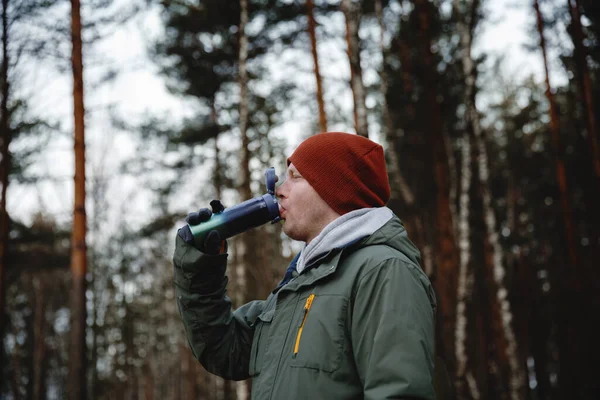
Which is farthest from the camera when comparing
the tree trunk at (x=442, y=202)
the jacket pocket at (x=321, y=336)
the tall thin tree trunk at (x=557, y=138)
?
the tall thin tree trunk at (x=557, y=138)

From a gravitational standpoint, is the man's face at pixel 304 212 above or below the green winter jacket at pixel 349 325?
above

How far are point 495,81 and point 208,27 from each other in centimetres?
1259

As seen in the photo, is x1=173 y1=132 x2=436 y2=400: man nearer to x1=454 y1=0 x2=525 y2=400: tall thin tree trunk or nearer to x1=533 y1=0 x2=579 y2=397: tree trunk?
x1=454 y1=0 x2=525 y2=400: tall thin tree trunk

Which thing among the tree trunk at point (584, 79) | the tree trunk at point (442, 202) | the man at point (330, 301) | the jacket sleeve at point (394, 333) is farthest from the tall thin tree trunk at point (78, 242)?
the tree trunk at point (584, 79)

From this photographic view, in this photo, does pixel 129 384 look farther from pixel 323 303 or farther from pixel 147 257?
pixel 323 303

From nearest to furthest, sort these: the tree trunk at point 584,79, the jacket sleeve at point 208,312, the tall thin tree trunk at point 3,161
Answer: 1. the jacket sleeve at point 208,312
2. the tree trunk at point 584,79
3. the tall thin tree trunk at point 3,161

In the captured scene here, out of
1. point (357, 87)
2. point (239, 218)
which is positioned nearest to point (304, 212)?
point (239, 218)

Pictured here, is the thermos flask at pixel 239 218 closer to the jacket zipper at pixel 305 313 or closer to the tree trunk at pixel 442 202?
the jacket zipper at pixel 305 313

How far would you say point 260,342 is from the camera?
191 centimetres

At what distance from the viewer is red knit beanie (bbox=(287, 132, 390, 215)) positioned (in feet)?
6.05

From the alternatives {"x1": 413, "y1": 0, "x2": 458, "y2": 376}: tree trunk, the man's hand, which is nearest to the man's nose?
the man's hand

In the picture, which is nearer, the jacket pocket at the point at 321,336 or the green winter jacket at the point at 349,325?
the green winter jacket at the point at 349,325

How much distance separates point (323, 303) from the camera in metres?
1.59

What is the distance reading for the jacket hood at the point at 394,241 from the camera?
1658 mm
